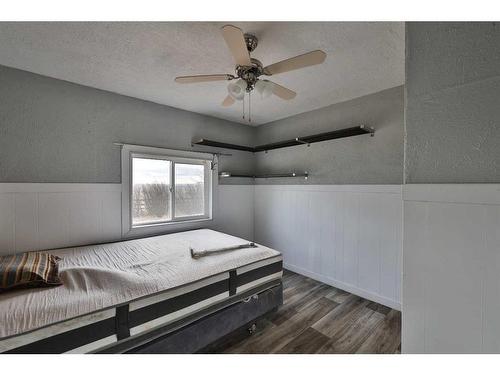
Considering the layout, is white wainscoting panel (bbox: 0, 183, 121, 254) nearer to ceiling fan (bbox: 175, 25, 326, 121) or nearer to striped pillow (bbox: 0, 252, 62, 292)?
striped pillow (bbox: 0, 252, 62, 292)

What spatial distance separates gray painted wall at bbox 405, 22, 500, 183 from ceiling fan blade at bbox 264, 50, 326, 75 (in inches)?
17.7

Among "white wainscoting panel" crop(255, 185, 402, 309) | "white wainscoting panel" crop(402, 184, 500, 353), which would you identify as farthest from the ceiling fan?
"white wainscoting panel" crop(255, 185, 402, 309)

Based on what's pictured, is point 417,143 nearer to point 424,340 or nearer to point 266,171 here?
Result: point 424,340

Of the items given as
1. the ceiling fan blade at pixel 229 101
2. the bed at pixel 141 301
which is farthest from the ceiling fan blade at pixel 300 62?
the bed at pixel 141 301

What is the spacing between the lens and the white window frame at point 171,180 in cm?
250

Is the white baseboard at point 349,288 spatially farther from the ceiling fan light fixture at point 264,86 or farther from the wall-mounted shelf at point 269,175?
the ceiling fan light fixture at point 264,86

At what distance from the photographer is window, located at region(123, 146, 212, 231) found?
264 cm

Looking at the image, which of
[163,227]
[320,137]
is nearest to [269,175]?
[320,137]

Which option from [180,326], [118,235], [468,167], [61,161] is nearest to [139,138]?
[61,161]

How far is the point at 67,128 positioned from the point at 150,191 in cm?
108

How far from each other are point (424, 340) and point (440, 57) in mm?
1126

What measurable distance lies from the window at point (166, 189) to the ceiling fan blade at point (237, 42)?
6.20 ft

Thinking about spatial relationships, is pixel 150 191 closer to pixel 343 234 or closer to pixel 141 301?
pixel 141 301

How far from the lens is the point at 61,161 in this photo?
2139 mm
